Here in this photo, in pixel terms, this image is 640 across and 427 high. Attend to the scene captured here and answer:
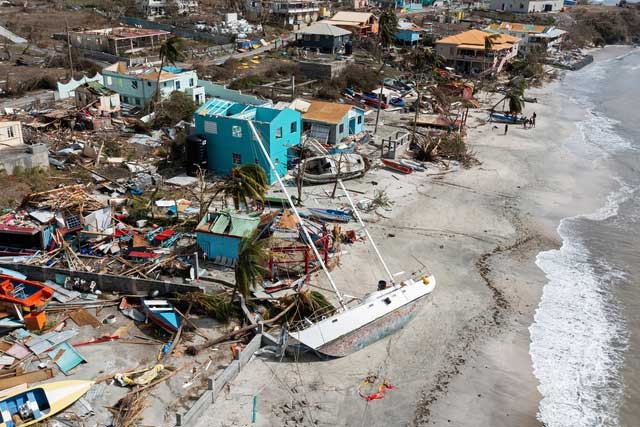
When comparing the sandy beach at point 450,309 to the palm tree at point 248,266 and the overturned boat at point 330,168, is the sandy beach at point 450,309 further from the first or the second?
the palm tree at point 248,266

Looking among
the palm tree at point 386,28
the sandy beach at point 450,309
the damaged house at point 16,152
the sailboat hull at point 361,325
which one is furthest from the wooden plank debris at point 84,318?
the palm tree at point 386,28

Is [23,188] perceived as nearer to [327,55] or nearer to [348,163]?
[348,163]

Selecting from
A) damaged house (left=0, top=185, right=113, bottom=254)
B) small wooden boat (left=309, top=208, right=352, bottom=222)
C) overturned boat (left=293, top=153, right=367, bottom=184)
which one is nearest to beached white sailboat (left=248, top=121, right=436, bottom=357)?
small wooden boat (left=309, top=208, right=352, bottom=222)

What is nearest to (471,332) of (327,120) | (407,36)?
(327,120)

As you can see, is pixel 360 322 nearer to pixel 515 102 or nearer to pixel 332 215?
pixel 332 215

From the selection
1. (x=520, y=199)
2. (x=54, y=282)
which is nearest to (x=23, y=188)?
(x=54, y=282)

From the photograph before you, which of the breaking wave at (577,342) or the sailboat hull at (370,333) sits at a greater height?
the sailboat hull at (370,333)

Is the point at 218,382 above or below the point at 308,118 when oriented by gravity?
below
